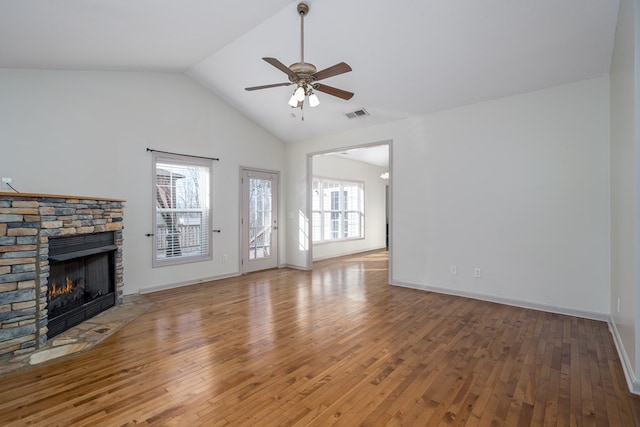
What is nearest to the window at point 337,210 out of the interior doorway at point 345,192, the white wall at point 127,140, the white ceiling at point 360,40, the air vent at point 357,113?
the interior doorway at point 345,192

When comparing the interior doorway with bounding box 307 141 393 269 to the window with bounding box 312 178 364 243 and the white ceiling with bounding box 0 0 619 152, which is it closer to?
the window with bounding box 312 178 364 243

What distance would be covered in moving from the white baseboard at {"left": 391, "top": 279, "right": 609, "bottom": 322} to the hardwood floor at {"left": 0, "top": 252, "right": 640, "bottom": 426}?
118 millimetres

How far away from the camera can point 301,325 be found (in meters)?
3.44

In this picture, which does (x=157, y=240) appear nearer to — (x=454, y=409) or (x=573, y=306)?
(x=454, y=409)

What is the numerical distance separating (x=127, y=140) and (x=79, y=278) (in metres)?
2.16

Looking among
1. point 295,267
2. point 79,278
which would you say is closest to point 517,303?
point 295,267

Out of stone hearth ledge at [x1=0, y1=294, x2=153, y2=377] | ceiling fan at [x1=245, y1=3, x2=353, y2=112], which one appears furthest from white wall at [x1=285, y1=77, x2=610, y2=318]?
stone hearth ledge at [x1=0, y1=294, x2=153, y2=377]

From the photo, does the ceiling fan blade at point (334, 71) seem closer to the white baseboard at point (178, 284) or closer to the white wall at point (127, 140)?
the white wall at point (127, 140)

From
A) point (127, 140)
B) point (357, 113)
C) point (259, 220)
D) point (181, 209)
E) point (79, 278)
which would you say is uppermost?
point (357, 113)

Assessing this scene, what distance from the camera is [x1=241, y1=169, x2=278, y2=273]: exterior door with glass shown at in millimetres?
6270

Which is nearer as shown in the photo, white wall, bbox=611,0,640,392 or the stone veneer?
white wall, bbox=611,0,640,392

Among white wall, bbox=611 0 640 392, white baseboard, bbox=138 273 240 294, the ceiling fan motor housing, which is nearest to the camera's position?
white wall, bbox=611 0 640 392

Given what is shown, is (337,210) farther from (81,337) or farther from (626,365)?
(626,365)

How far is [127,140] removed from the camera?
4633mm
